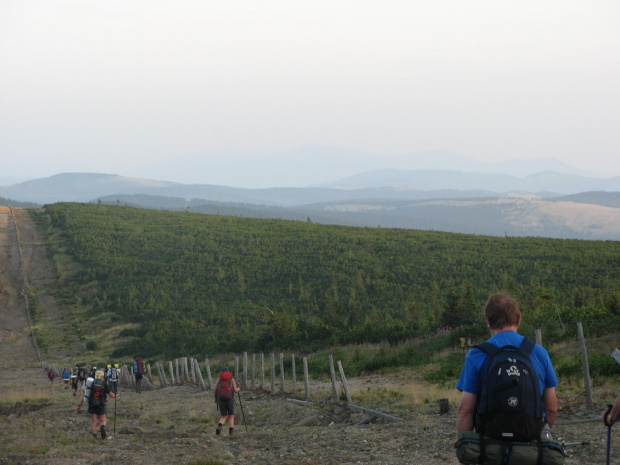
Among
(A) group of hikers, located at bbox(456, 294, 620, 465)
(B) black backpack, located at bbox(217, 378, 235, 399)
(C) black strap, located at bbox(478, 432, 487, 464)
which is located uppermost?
(A) group of hikers, located at bbox(456, 294, 620, 465)

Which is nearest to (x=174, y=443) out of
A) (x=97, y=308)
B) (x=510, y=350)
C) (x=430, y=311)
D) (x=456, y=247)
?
(x=510, y=350)

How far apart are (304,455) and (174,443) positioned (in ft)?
10.8

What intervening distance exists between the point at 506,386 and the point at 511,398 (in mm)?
97

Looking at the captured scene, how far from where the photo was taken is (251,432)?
15.0 meters

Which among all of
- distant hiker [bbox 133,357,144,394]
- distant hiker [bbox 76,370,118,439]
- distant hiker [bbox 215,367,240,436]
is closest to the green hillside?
distant hiker [bbox 133,357,144,394]

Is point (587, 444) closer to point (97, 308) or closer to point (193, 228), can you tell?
point (97, 308)

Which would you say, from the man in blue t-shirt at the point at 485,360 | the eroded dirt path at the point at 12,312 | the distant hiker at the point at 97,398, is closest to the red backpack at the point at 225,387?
the distant hiker at the point at 97,398

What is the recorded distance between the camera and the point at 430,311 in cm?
3503

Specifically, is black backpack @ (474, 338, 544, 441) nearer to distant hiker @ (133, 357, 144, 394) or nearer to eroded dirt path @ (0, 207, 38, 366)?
distant hiker @ (133, 357, 144, 394)

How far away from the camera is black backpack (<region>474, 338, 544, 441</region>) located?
4852 millimetres

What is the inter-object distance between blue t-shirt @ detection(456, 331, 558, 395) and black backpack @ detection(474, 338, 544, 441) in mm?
95

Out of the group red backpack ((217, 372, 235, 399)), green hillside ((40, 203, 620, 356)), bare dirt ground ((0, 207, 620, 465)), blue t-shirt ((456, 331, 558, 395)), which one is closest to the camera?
blue t-shirt ((456, 331, 558, 395))

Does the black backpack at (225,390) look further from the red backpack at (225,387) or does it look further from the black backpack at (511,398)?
the black backpack at (511,398)

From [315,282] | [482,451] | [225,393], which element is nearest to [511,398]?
[482,451]
